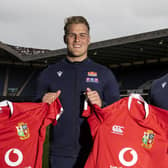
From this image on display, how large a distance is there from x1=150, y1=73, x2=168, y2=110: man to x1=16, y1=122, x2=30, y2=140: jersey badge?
1047mm

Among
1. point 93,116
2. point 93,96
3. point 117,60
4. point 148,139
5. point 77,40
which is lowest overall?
point 148,139

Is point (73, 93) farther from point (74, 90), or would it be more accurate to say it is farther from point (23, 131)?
point (23, 131)

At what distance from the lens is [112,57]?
20.8 metres

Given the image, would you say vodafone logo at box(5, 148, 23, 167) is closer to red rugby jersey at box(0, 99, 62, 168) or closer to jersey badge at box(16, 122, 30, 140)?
red rugby jersey at box(0, 99, 62, 168)

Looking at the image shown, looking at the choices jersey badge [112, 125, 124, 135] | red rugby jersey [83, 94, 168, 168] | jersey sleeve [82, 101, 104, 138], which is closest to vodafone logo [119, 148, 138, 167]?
red rugby jersey [83, 94, 168, 168]

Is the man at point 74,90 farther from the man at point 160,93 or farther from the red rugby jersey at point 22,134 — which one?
the man at point 160,93

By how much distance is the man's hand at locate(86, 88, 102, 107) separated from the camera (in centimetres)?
228

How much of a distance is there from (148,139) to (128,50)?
1588cm

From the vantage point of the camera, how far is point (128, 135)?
2.35 m

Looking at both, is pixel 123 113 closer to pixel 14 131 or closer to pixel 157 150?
pixel 157 150

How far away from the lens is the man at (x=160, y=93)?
2381 millimetres

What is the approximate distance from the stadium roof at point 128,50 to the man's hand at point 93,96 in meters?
12.0

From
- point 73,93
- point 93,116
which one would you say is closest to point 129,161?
point 93,116

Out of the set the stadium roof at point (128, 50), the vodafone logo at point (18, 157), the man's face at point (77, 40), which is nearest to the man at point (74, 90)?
the man's face at point (77, 40)
